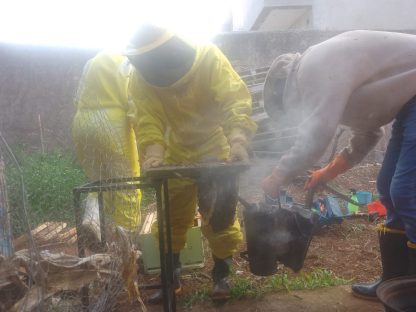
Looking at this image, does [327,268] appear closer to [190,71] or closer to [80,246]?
[190,71]

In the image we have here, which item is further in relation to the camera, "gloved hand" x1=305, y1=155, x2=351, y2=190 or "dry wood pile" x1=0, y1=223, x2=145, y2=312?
"gloved hand" x1=305, y1=155, x2=351, y2=190

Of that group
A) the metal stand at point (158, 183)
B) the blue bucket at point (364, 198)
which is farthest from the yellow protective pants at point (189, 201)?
the blue bucket at point (364, 198)

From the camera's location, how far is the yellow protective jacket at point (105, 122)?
3.10 meters

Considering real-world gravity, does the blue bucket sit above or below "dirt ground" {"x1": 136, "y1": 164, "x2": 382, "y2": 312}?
above

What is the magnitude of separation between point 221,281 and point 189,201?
0.66 m

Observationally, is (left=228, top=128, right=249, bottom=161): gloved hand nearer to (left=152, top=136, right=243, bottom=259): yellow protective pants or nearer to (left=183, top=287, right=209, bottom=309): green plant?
(left=152, top=136, right=243, bottom=259): yellow protective pants

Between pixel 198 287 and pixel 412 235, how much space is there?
185 cm

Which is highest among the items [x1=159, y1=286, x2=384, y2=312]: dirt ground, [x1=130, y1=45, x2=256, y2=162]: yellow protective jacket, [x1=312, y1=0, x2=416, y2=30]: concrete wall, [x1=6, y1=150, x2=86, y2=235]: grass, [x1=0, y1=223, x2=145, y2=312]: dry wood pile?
[x1=312, y1=0, x2=416, y2=30]: concrete wall

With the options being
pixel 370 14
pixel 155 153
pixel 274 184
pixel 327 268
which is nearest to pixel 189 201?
pixel 155 153

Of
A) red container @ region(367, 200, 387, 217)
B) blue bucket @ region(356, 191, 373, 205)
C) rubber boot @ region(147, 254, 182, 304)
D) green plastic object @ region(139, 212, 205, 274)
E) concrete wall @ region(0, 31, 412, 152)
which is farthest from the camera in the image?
concrete wall @ region(0, 31, 412, 152)

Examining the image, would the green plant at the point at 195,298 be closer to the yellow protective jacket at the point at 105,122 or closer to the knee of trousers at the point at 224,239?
the knee of trousers at the point at 224,239

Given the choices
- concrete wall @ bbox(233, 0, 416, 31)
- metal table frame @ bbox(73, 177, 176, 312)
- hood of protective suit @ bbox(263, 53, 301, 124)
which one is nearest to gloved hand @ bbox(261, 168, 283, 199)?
hood of protective suit @ bbox(263, 53, 301, 124)

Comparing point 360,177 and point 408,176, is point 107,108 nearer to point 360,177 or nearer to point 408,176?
point 408,176

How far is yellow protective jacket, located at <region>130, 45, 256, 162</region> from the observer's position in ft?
10.4
